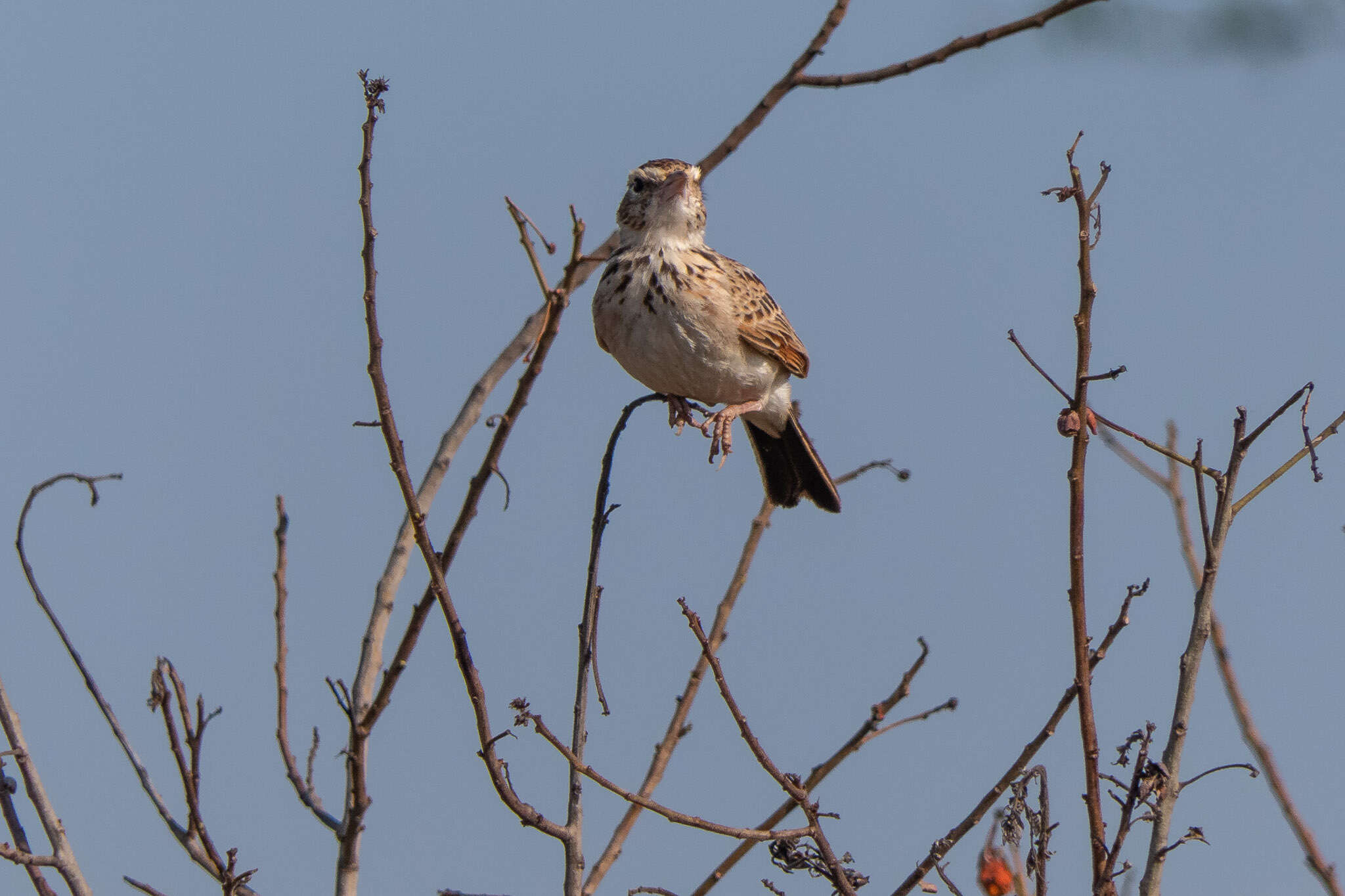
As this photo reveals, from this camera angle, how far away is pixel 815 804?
3.07 meters

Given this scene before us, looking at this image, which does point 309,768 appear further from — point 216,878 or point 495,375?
point 495,375

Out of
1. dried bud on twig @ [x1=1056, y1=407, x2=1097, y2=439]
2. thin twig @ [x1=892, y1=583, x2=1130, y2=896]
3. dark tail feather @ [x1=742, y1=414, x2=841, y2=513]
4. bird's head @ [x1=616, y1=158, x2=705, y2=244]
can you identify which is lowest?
thin twig @ [x1=892, y1=583, x2=1130, y2=896]

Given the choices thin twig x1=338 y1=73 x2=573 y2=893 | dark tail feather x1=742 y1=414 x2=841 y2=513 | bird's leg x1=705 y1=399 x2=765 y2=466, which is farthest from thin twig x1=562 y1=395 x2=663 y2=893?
dark tail feather x1=742 y1=414 x2=841 y2=513

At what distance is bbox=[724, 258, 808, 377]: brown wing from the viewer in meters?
5.76

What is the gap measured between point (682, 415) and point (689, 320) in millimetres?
351

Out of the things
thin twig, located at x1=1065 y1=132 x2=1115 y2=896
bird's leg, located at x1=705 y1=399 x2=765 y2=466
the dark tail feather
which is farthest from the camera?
the dark tail feather

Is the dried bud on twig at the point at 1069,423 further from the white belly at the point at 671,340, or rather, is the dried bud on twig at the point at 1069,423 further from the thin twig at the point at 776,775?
the white belly at the point at 671,340

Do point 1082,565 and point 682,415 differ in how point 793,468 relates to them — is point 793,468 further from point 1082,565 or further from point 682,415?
point 1082,565

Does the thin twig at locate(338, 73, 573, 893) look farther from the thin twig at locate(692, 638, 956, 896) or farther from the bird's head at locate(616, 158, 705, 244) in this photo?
the bird's head at locate(616, 158, 705, 244)

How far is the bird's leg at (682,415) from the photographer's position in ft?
17.5

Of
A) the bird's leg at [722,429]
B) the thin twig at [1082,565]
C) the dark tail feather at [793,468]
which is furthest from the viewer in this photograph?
the dark tail feather at [793,468]

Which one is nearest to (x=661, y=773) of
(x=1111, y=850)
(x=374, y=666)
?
(x=374, y=666)

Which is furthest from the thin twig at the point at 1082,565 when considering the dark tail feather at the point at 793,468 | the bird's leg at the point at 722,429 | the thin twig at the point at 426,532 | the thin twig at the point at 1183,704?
the dark tail feather at the point at 793,468

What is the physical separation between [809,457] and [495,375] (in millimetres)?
2573
